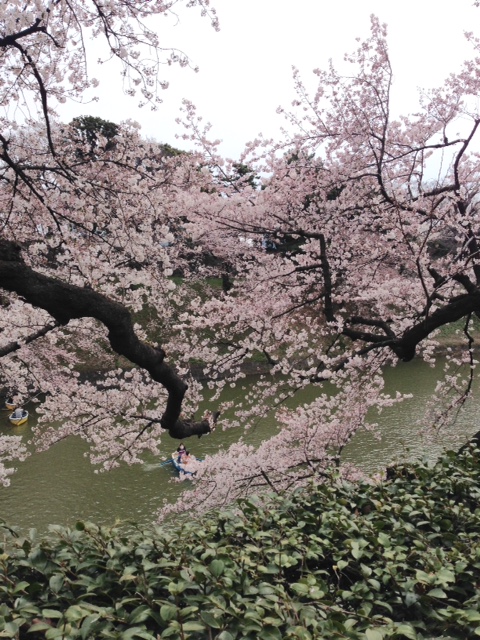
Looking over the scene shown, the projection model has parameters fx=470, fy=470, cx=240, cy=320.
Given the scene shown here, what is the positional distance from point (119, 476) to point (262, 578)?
8.07 metres

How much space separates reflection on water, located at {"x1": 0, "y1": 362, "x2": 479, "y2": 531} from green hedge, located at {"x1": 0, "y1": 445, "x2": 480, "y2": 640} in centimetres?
449

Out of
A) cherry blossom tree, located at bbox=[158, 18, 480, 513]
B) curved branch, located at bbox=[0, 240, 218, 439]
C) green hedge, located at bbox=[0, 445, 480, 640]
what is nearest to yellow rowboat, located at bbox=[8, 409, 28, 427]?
cherry blossom tree, located at bbox=[158, 18, 480, 513]

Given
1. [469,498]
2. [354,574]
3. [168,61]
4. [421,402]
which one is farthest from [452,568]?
[421,402]

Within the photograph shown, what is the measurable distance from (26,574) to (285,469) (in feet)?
11.9

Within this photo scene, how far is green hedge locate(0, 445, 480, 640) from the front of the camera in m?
1.76

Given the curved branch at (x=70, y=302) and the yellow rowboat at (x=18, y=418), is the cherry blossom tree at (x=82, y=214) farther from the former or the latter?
the yellow rowboat at (x=18, y=418)

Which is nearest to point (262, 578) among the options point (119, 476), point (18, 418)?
point (119, 476)

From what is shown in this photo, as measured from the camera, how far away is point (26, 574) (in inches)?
85.0

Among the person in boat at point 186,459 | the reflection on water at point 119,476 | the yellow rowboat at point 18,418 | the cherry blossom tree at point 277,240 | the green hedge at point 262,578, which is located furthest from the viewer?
the yellow rowboat at point 18,418

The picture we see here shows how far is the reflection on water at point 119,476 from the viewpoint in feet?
27.0

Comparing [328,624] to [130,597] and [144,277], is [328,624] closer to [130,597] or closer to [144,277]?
[130,597]

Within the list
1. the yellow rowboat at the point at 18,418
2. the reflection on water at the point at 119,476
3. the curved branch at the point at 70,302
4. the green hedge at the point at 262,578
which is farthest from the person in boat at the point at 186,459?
the green hedge at the point at 262,578

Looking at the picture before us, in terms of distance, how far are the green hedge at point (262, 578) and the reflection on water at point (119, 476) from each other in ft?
14.7

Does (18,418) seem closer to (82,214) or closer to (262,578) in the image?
(82,214)
